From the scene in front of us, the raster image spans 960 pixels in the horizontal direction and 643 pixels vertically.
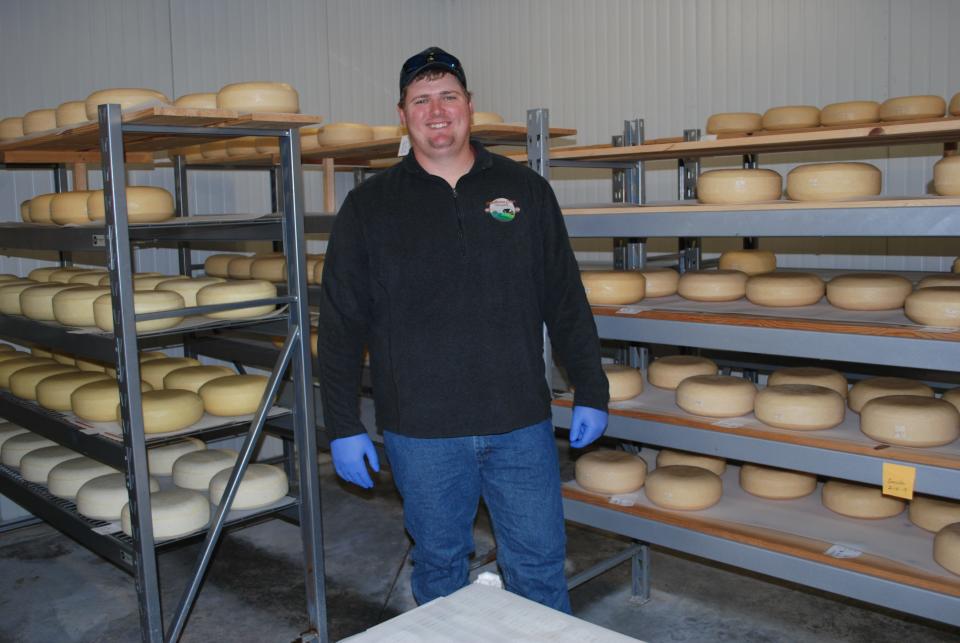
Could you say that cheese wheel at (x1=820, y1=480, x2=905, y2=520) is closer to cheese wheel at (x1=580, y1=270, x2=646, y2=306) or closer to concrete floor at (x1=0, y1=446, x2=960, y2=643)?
concrete floor at (x1=0, y1=446, x2=960, y2=643)

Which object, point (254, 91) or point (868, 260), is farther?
point (868, 260)

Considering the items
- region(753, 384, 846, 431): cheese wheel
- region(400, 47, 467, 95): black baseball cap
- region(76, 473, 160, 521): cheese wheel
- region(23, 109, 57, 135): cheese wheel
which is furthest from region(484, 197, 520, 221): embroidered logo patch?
region(23, 109, 57, 135): cheese wheel

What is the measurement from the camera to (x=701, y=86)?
19.1 feet

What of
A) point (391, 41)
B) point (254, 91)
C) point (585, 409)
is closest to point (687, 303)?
point (585, 409)

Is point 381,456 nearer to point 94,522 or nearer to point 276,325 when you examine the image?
point 276,325

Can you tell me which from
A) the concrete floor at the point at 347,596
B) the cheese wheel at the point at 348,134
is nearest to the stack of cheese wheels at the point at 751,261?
the concrete floor at the point at 347,596

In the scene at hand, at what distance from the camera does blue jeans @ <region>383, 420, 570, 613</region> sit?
2283mm

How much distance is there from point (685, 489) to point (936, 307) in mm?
964

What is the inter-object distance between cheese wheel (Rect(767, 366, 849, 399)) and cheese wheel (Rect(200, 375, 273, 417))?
185 cm

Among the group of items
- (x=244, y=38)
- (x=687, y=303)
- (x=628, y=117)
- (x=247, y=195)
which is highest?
(x=244, y=38)

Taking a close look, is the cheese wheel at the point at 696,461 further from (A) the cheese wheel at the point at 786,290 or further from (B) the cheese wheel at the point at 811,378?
(A) the cheese wheel at the point at 786,290

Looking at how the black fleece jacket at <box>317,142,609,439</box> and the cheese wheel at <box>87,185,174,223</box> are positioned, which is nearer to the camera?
the black fleece jacket at <box>317,142,609,439</box>

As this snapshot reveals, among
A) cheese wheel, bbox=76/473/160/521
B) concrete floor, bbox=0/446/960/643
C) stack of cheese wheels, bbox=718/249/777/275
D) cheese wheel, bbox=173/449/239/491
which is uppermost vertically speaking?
stack of cheese wheels, bbox=718/249/777/275

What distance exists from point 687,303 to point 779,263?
267 cm
